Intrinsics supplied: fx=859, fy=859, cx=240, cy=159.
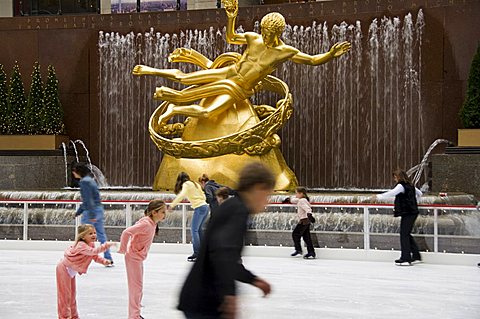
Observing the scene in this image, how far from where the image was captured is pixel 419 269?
11.8 m

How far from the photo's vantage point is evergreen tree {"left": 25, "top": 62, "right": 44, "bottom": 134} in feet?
70.0

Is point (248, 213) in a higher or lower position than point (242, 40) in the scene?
lower

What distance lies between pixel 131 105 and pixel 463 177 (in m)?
8.93

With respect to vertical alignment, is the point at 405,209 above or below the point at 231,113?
below

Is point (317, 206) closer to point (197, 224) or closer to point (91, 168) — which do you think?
point (197, 224)

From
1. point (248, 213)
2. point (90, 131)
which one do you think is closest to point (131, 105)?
point (90, 131)

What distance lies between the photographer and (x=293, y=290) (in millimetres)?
9570

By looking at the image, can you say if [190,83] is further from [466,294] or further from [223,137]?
[466,294]

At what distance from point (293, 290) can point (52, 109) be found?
1337cm

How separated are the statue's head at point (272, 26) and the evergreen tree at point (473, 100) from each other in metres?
4.41

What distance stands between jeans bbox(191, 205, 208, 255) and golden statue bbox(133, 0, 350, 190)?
15.2 ft

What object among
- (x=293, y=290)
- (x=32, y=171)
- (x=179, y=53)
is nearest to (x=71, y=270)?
(x=293, y=290)

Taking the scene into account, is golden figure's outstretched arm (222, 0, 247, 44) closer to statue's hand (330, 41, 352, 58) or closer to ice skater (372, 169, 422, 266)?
statue's hand (330, 41, 352, 58)

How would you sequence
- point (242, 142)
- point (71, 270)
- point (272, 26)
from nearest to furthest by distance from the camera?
1. point (71, 270)
2. point (272, 26)
3. point (242, 142)
